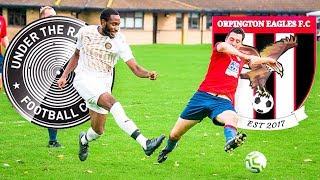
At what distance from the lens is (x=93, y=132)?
10.7 m

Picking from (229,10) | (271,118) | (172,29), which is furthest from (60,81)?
(229,10)

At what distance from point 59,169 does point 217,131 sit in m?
4.85

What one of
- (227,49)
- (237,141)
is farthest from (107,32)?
(237,141)

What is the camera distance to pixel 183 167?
10.7 metres

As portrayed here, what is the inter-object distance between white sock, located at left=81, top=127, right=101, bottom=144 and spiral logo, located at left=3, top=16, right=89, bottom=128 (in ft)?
1.11

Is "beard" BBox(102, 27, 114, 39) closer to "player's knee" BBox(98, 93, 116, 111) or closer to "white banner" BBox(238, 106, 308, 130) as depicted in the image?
"player's knee" BBox(98, 93, 116, 111)

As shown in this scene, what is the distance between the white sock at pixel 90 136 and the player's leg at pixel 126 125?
750mm

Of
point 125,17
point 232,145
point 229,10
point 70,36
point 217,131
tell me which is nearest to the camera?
point 232,145

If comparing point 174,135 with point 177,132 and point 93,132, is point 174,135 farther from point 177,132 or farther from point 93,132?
point 93,132

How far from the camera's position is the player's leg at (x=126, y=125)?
9570 millimetres

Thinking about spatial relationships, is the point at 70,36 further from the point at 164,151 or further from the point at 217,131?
the point at 217,131

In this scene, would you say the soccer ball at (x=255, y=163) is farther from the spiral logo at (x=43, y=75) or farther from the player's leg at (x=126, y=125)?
the spiral logo at (x=43, y=75)

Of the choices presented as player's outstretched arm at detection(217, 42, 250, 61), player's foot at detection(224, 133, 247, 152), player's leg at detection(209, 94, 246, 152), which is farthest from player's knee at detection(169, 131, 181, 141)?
player's foot at detection(224, 133, 247, 152)

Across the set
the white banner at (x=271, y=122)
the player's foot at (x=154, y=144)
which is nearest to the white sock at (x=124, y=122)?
the player's foot at (x=154, y=144)
